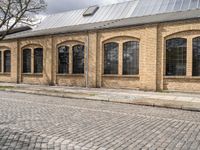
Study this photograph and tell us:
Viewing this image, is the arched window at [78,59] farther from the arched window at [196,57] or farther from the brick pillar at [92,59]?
the arched window at [196,57]

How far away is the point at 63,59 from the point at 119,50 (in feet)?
20.4

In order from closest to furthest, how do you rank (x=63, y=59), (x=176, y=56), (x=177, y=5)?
1. (x=176, y=56)
2. (x=177, y=5)
3. (x=63, y=59)

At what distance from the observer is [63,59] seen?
2658 cm

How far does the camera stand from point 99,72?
23766mm

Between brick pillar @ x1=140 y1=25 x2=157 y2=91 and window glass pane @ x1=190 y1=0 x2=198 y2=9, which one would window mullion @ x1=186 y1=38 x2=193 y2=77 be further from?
window glass pane @ x1=190 y1=0 x2=198 y2=9

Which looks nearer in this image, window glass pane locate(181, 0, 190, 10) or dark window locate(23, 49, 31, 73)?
window glass pane locate(181, 0, 190, 10)

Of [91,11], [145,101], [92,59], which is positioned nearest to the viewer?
[145,101]

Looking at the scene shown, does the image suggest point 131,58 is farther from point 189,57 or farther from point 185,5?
point 185,5

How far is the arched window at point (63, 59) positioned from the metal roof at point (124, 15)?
64.1 inches

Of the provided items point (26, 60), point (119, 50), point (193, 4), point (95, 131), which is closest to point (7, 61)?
point (26, 60)

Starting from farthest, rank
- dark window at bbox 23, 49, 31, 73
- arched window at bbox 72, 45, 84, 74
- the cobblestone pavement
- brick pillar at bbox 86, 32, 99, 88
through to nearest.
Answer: dark window at bbox 23, 49, 31, 73, arched window at bbox 72, 45, 84, 74, brick pillar at bbox 86, 32, 99, 88, the cobblestone pavement

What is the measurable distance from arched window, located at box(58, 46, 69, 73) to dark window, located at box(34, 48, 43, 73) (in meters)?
2.45

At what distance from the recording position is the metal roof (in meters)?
22.7

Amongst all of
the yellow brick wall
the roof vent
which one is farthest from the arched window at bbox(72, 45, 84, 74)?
the roof vent
